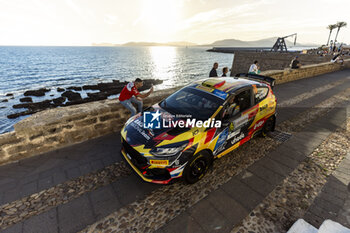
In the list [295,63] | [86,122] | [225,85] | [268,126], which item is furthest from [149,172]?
[295,63]

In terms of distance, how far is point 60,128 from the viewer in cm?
434

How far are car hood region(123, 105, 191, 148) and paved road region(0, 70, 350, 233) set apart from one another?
953 millimetres

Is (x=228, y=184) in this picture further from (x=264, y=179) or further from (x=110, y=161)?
(x=110, y=161)

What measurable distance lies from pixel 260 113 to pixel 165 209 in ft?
11.3

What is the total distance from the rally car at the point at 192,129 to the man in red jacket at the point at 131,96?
1.19 m

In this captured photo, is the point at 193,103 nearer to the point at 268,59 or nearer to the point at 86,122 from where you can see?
the point at 86,122

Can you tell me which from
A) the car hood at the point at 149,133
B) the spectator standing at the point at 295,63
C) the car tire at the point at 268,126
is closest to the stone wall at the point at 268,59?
the spectator standing at the point at 295,63

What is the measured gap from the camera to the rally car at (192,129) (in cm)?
297

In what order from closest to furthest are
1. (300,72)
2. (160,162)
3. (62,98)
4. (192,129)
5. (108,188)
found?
(160,162) < (192,129) < (108,188) < (300,72) < (62,98)

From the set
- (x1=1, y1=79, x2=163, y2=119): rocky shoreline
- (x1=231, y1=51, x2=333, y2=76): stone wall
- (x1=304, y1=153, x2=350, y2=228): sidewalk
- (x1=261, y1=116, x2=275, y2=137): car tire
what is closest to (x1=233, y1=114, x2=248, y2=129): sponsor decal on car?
(x1=261, y1=116, x2=275, y2=137): car tire

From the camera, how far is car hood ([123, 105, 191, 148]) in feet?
9.96

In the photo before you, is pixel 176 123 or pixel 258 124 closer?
pixel 176 123

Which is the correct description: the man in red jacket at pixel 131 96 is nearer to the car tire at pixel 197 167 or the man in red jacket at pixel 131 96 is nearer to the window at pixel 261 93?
the car tire at pixel 197 167

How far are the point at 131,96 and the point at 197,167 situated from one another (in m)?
2.94
